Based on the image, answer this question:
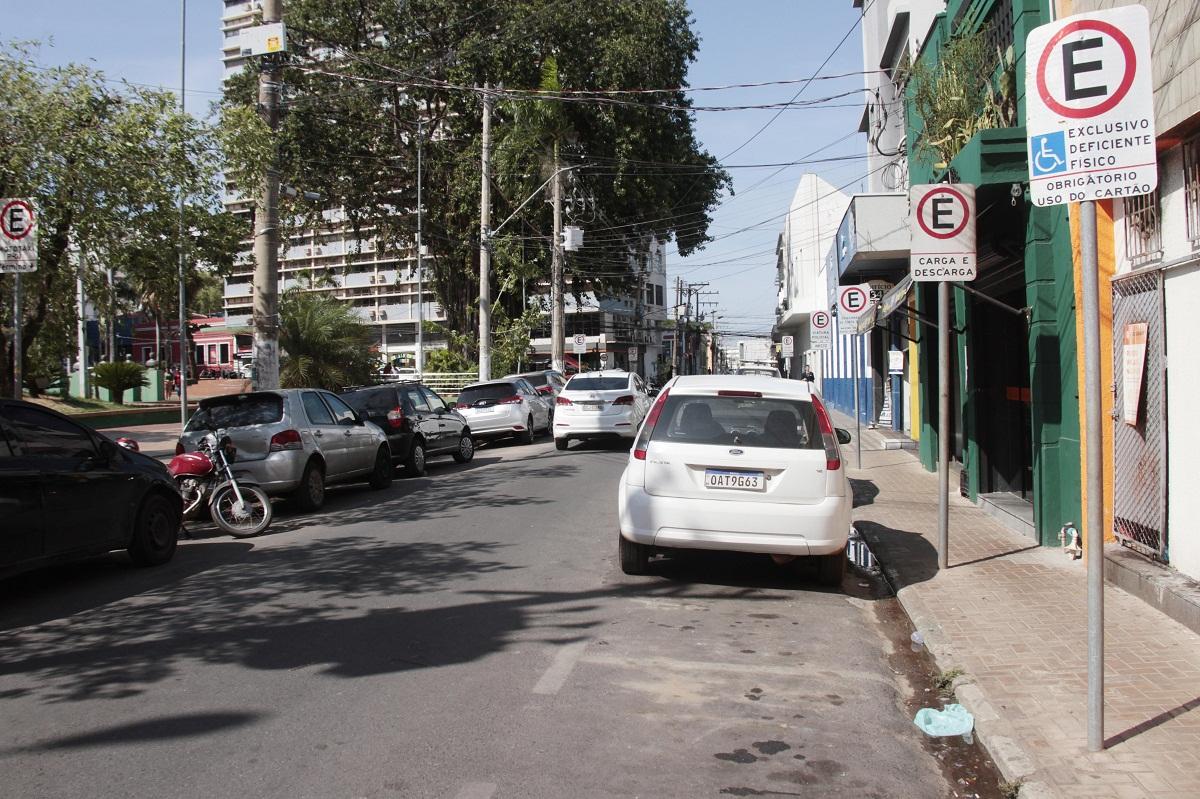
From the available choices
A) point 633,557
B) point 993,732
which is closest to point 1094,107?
point 993,732

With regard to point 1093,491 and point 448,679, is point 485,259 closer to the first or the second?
point 448,679

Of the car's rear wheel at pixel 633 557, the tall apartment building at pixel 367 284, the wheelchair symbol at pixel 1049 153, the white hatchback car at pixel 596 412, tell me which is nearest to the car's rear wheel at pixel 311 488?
the car's rear wheel at pixel 633 557

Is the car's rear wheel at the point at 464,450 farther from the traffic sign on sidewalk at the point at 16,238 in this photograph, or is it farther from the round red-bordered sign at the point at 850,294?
the traffic sign on sidewalk at the point at 16,238

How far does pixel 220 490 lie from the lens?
1036 centimetres

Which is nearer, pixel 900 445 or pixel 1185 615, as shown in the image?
pixel 1185 615

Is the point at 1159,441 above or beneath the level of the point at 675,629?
above

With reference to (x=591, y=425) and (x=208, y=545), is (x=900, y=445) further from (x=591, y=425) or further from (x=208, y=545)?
(x=208, y=545)

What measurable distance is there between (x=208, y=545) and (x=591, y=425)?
1047 cm

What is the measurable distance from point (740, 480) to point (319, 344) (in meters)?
28.2

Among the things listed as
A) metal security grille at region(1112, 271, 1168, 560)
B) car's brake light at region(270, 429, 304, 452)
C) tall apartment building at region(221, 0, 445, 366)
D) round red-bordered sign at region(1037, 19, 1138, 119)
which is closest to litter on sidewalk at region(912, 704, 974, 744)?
round red-bordered sign at region(1037, 19, 1138, 119)

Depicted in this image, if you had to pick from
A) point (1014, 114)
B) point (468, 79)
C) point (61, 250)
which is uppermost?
point (468, 79)

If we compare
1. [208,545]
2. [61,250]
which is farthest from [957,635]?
[61,250]

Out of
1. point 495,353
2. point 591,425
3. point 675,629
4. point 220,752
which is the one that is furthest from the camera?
point 495,353

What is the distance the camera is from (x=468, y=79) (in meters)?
34.2
